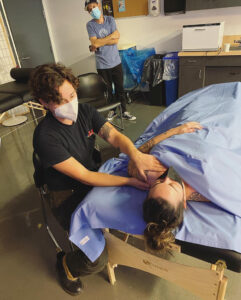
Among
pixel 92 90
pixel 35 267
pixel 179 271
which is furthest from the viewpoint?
pixel 92 90

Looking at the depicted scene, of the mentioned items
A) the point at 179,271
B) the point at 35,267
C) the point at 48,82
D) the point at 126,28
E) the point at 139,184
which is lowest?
the point at 35,267

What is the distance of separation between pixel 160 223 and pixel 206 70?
2883mm

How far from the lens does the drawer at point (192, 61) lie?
122 inches

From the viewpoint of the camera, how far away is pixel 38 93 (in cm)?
107

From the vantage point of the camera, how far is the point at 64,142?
115 centimetres

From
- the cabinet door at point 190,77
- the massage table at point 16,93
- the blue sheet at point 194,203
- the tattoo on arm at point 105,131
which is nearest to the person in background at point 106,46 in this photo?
the cabinet door at point 190,77

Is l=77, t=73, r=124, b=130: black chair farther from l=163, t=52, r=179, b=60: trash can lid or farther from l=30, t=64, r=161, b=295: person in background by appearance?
l=30, t=64, r=161, b=295: person in background

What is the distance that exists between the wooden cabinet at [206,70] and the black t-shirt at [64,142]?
93.0 inches

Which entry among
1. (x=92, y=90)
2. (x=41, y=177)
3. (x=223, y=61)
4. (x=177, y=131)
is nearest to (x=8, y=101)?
(x=92, y=90)

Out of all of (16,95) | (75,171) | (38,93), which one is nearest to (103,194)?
(75,171)

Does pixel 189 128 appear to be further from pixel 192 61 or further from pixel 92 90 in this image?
pixel 192 61

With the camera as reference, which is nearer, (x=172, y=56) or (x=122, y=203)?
(x=122, y=203)

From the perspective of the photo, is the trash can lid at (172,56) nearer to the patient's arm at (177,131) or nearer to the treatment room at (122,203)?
the treatment room at (122,203)

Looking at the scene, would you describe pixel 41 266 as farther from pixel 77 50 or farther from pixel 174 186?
pixel 77 50
